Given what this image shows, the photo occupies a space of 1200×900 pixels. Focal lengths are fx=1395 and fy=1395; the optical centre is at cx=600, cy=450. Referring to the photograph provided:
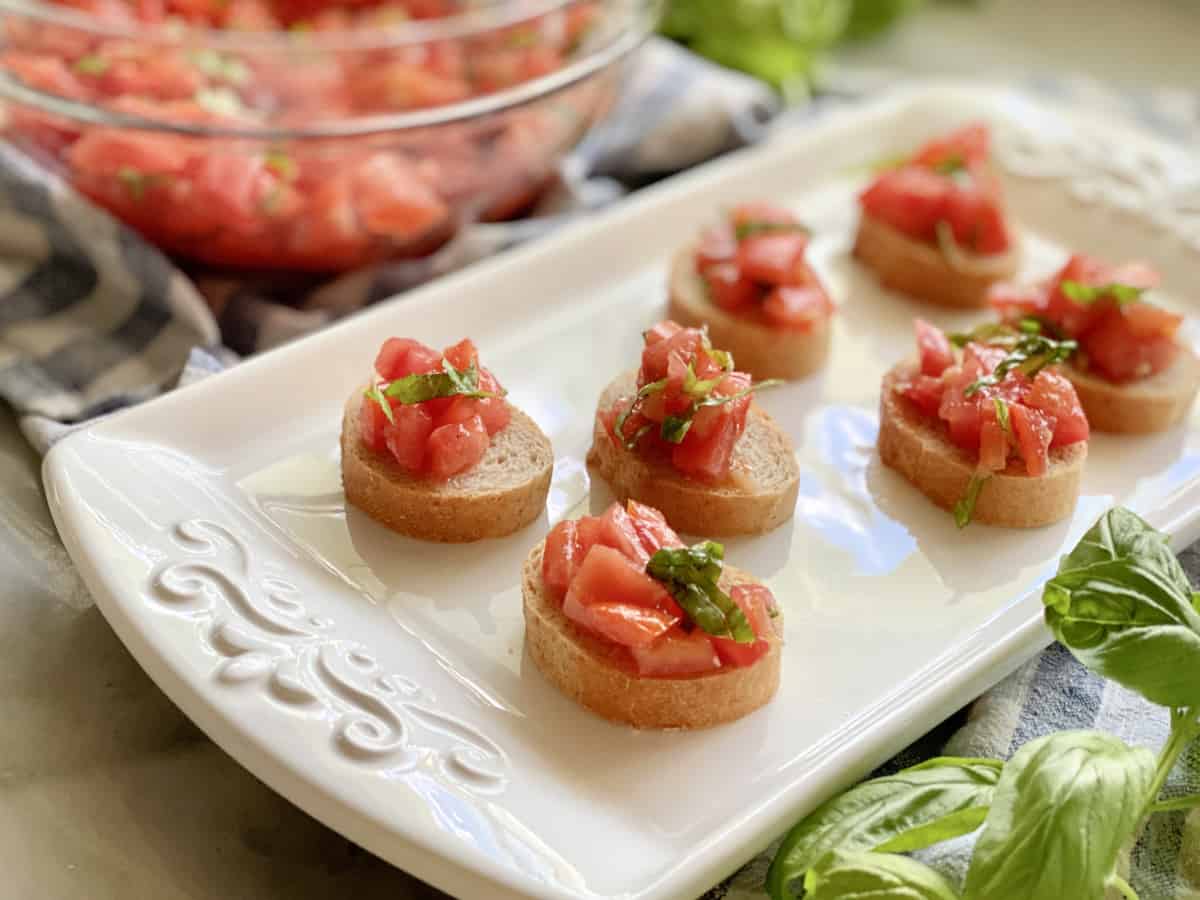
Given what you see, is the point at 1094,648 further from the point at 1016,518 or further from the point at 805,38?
the point at 805,38

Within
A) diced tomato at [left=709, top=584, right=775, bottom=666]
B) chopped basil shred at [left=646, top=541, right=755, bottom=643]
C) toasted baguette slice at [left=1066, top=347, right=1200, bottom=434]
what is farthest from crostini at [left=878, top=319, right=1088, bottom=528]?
chopped basil shred at [left=646, top=541, right=755, bottom=643]

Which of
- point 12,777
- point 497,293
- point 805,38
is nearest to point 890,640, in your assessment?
point 497,293

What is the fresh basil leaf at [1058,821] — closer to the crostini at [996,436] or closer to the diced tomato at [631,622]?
Answer: the diced tomato at [631,622]

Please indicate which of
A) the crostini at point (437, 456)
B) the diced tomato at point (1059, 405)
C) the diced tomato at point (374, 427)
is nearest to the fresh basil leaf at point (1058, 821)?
the diced tomato at point (1059, 405)

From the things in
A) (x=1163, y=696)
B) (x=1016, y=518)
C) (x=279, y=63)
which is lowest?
(x=1016, y=518)

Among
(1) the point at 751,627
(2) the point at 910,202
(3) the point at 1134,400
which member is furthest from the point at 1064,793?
(2) the point at 910,202

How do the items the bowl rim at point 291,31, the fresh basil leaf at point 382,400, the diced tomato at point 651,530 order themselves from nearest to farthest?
the diced tomato at point 651,530, the fresh basil leaf at point 382,400, the bowl rim at point 291,31

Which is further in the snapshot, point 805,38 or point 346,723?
point 805,38
